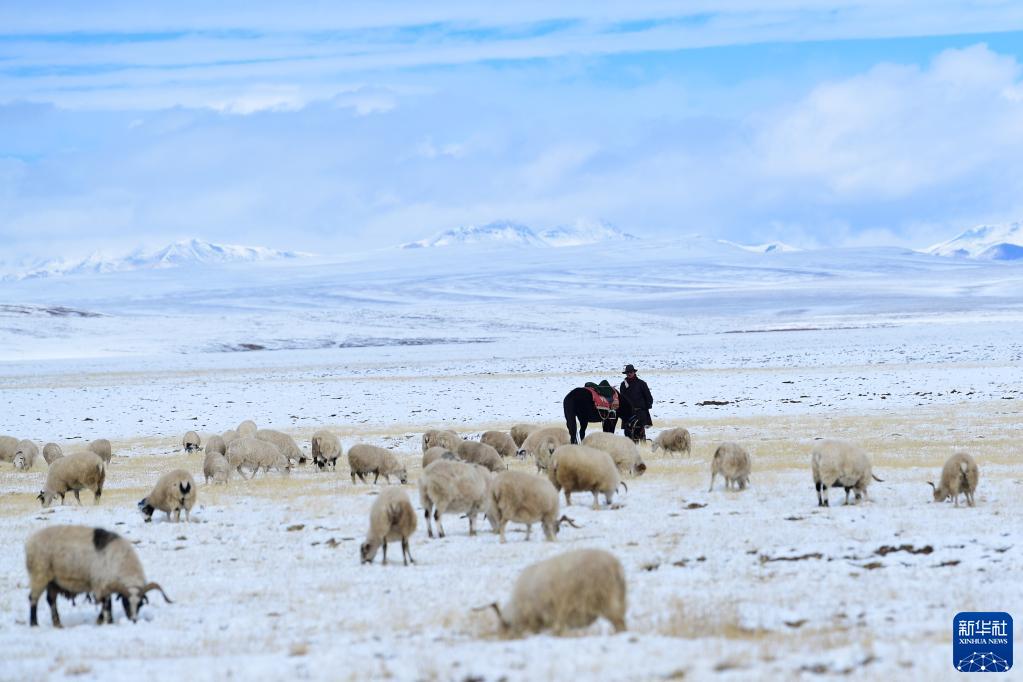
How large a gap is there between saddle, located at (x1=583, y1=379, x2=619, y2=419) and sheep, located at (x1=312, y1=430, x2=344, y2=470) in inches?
228

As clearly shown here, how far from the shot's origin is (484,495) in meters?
15.7

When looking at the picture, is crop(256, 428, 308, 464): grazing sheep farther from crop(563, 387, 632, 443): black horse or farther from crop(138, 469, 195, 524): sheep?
crop(138, 469, 195, 524): sheep

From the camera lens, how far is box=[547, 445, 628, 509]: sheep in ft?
56.9

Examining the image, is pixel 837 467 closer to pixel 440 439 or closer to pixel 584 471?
pixel 584 471

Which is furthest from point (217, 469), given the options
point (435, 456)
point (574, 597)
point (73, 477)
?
point (574, 597)

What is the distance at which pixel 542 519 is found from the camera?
1468 centimetres

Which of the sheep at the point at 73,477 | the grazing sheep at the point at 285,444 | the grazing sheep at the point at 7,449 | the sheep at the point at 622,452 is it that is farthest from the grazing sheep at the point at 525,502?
the grazing sheep at the point at 7,449

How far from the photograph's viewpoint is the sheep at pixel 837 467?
16562mm

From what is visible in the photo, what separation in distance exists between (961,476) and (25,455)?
22.3 meters

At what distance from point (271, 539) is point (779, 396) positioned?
3065cm

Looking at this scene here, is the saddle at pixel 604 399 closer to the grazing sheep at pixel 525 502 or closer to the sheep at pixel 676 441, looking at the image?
the sheep at pixel 676 441

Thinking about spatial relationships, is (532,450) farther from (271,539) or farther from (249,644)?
(249,644)

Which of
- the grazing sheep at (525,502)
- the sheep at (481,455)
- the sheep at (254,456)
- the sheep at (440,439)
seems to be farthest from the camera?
the sheep at (440,439)

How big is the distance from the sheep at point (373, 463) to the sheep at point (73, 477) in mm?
4526
